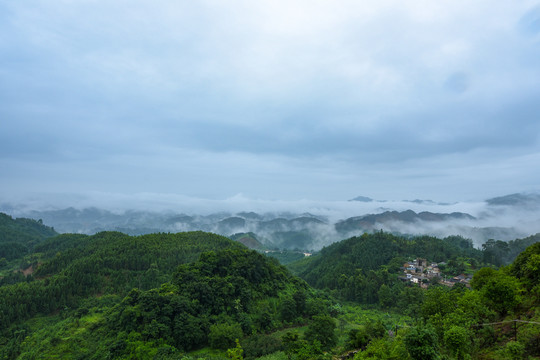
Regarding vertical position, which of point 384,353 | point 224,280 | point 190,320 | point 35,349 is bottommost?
point 35,349

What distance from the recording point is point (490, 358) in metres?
19.2

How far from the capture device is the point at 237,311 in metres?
47.4

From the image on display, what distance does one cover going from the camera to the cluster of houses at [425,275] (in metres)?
82.5

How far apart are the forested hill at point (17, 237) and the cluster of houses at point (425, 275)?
165047mm

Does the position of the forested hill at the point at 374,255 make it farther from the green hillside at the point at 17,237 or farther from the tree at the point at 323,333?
the green hillside at the point at 17,237

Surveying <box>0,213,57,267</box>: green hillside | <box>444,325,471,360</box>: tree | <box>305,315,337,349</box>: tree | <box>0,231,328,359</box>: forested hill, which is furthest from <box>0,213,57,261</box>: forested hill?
<box>444,325,471,360</box>: tree

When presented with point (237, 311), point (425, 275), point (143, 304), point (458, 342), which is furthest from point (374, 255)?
point (458, 342)

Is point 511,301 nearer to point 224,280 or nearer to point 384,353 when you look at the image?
point 384,353

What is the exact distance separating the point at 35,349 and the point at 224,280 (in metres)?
31.9

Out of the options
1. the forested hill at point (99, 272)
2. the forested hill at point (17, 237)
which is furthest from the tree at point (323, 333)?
the forested hill at point (17, 237)

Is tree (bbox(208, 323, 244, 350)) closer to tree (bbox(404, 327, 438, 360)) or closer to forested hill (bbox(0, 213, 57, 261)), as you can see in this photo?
tree (bbox(404, 327, 438, 360))

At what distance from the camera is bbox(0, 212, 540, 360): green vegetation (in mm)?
23094

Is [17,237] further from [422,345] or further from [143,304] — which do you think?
[422,345]

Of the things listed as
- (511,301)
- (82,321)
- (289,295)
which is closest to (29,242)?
(82,321)
